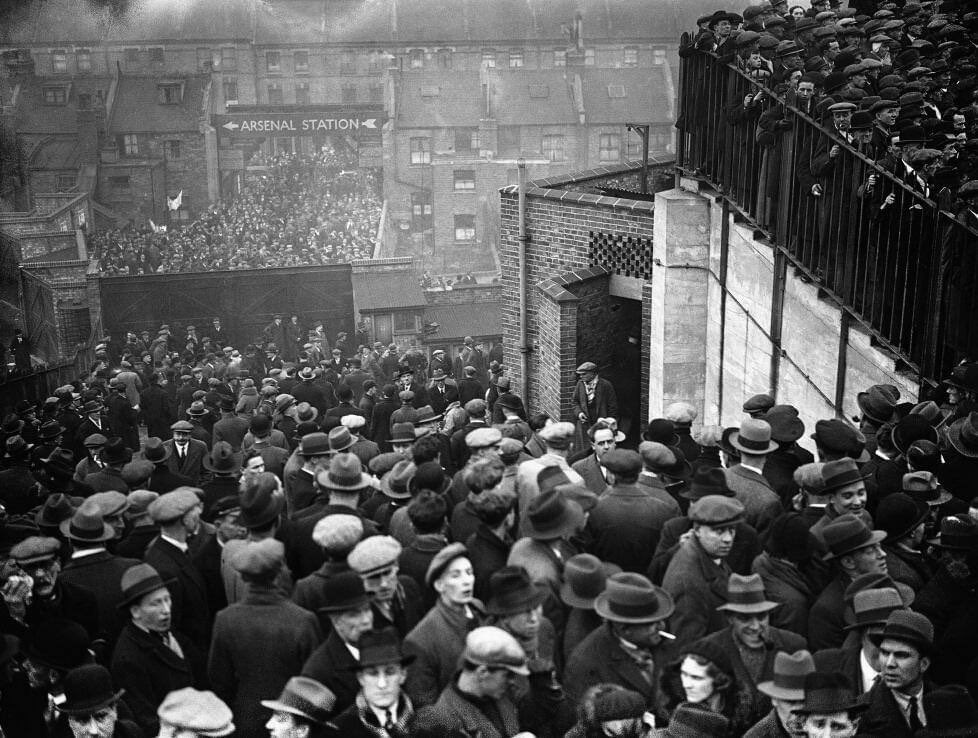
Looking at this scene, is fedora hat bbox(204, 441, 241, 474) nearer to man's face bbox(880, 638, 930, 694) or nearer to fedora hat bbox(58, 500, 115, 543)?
fedora hat bbox(58, 500, 115, 543)

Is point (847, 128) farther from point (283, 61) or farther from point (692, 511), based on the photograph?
point (283, 61)

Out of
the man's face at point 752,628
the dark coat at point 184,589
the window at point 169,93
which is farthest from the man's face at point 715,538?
the window at point 169,93

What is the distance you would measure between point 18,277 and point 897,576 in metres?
31.4

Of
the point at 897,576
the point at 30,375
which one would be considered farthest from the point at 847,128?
the point at 30,375

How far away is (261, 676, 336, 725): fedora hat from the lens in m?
4.30

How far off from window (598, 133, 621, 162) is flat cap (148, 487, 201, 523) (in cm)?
4865

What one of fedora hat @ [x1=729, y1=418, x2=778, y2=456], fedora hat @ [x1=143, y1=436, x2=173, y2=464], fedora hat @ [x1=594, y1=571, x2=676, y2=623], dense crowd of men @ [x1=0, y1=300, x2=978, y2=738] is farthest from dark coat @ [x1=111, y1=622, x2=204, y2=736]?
fedora hat @ [x1=143, y1=436, x2=173, y2=464]

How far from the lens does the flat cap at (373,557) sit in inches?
206

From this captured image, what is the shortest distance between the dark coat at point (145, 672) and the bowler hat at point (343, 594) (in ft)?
3.01

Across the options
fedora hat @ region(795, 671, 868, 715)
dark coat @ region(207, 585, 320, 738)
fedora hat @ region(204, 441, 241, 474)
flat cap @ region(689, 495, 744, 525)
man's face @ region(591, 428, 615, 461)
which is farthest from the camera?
fedora hat @ region(204, 441, 241, 474)

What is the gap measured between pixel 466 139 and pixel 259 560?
48.7 metres

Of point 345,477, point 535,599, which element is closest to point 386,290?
point 345,477

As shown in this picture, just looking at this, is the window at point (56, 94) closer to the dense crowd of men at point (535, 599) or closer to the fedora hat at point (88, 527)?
the dense crowd of men at point (535, 599)

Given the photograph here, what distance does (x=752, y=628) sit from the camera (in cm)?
498
